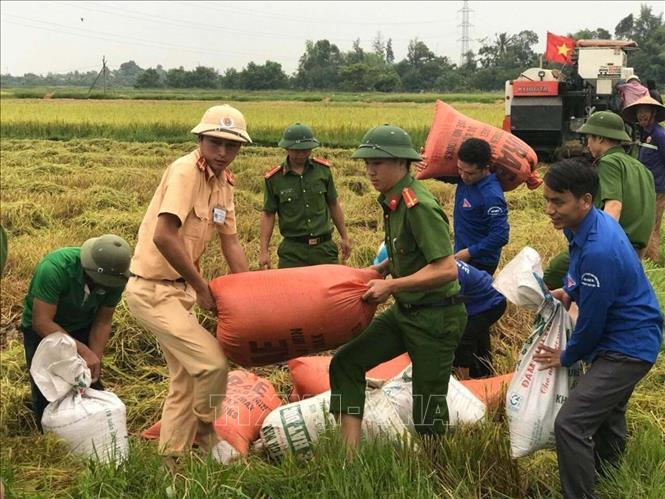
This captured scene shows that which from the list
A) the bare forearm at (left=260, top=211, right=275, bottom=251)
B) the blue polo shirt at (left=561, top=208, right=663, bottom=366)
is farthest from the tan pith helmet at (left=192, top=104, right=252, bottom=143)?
the bare forearm at (left=260, top=211, right=275, bottom=251)

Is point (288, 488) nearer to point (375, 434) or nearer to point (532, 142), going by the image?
point (375, 434)

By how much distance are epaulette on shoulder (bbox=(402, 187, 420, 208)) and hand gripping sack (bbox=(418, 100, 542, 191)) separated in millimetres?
1678

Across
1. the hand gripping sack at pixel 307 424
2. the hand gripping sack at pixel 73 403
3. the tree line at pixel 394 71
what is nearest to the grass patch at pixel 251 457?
the hand gripping sack at pixel 73 403

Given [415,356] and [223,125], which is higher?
[223,125]

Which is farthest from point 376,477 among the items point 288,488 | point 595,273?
point 595,273

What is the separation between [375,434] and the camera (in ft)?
9.55

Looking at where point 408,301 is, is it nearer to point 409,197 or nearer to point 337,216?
point 409,197

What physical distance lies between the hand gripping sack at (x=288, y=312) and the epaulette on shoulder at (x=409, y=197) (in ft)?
1.31

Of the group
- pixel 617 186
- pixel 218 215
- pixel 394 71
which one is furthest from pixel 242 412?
pixel 394 71

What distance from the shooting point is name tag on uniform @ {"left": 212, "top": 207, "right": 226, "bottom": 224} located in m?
3.06

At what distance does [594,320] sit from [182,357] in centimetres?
165

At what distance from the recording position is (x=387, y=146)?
2.70 meters

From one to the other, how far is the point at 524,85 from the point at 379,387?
371 inches

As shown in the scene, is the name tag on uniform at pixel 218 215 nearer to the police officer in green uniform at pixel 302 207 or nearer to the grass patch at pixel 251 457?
the grass patch at pixel 251 457
